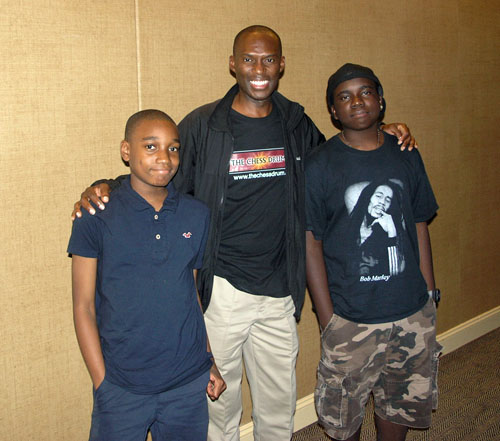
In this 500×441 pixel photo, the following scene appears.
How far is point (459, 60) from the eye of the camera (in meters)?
3.54

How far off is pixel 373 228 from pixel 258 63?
2.43 feet

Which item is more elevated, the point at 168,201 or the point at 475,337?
the point at 168,201

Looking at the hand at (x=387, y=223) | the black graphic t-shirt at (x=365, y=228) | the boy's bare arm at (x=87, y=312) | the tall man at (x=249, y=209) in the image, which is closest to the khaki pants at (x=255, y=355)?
the tall man at (x=249, y=209)

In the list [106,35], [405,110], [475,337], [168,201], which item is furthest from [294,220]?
[475,337]

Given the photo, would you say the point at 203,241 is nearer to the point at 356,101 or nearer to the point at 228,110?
the point at 228,110

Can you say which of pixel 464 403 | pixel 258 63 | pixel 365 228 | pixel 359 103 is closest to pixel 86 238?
pixel 258 63

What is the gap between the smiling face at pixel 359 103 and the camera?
2036 millimetres

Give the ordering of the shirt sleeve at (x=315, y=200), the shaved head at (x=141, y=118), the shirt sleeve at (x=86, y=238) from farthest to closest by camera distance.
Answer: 1. the shirt sleeve at (x=315, y=200)
2. the shaved head at (x=141, y=118)
3. the shirt sleeve at (x=86, y=238)

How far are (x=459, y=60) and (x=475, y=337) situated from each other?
1.96 meters

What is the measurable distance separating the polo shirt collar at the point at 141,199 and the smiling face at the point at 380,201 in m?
0.74

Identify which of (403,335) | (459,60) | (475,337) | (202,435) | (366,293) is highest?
(459,60)

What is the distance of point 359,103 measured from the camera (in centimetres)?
204

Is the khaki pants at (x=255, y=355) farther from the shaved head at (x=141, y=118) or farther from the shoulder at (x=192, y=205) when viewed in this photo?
the shaved head at (x=141, y=118)

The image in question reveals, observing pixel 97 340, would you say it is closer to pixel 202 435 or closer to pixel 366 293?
pixel 202 435
